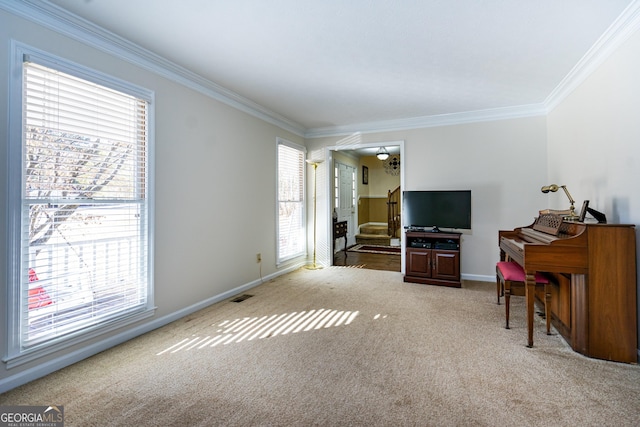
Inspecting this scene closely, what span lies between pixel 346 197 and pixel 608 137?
5489 millimetres

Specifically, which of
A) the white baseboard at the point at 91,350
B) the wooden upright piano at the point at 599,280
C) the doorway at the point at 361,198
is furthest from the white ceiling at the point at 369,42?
the white baseboard at the point at 91,350

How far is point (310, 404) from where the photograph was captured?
1.81m

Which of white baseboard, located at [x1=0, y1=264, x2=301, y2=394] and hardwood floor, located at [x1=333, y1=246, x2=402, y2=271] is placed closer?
white baseboard, located at [x1=0, y1=264, x2=301, y2=394]

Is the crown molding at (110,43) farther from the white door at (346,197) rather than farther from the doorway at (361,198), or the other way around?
the white door at (346,197)

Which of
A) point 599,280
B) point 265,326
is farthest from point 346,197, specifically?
point 599,280

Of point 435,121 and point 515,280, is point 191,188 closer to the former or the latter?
point 515,280

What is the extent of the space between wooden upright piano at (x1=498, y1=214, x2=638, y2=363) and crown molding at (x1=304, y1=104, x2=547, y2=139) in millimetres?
2569

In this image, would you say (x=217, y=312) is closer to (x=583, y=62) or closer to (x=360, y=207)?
(x=583, y=62)

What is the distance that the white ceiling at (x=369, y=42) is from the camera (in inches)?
85.8

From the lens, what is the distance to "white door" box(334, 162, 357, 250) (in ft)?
23.9

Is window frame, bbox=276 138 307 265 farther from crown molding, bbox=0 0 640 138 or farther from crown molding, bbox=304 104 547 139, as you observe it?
crown molding, bbox=304 104 547 139

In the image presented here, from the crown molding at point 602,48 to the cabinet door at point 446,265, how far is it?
90.3 inches

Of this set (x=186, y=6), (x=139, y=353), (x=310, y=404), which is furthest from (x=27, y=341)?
(x=186, y=6)

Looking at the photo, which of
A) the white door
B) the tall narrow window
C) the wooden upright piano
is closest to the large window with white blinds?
the tall narrow window
